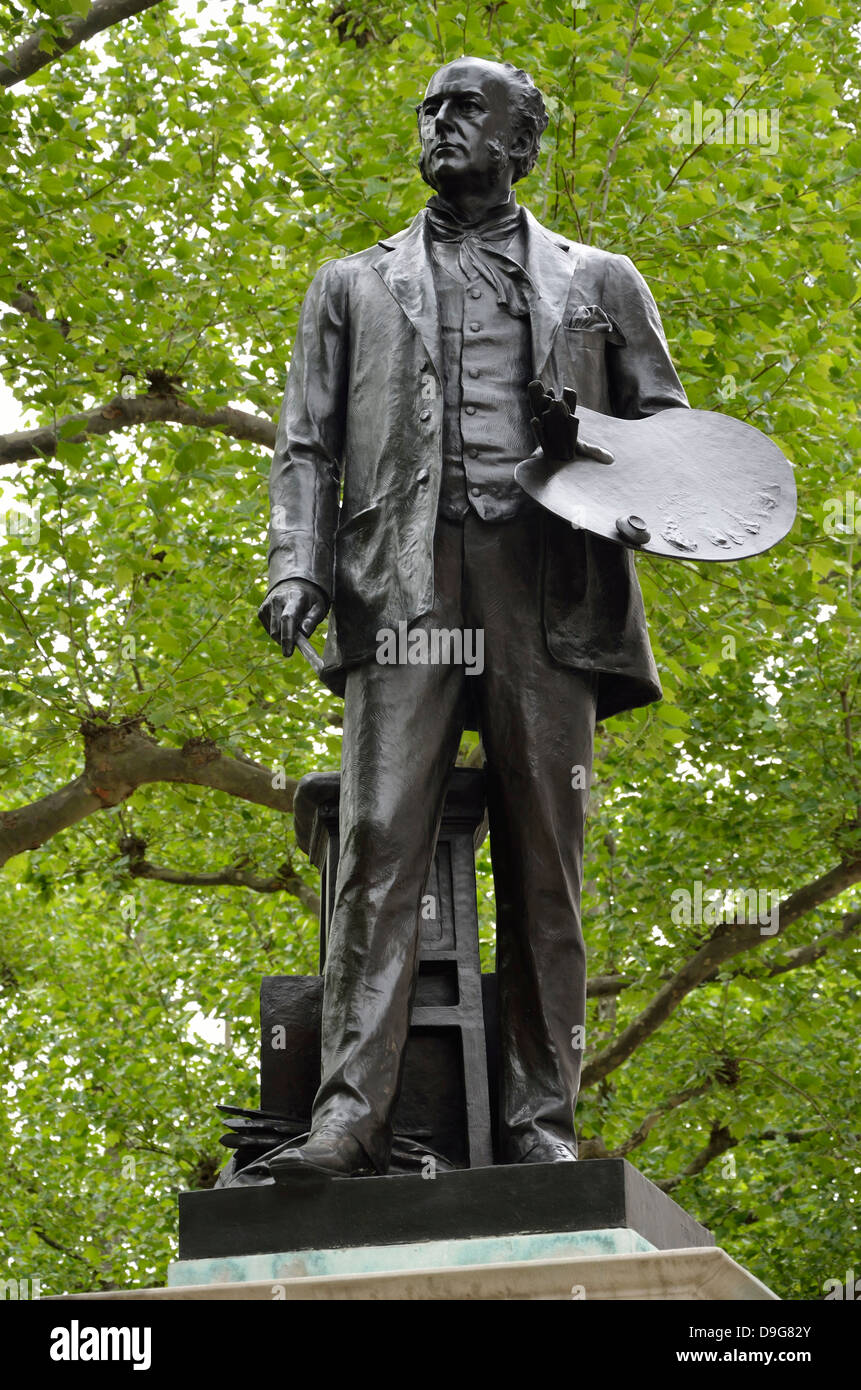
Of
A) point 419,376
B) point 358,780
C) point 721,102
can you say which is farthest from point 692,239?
point 358,780

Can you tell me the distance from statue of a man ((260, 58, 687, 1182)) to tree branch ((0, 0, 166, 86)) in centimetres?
482

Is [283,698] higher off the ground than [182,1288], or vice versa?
[283,698]

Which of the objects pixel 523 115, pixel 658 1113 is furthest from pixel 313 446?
pixel 658 1113

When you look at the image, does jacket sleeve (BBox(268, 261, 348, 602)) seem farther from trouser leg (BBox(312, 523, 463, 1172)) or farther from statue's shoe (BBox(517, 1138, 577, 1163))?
statue's shoe (BBox(517, 1138, 577, 1163))

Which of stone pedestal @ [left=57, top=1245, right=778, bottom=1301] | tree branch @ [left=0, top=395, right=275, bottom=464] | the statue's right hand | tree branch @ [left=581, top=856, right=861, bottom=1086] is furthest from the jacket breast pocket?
tree branch @ [left=581, top=856, right=861, bottom=1086]

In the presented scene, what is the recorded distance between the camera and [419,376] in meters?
4.18

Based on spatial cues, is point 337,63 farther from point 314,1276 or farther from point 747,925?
point 314,1276

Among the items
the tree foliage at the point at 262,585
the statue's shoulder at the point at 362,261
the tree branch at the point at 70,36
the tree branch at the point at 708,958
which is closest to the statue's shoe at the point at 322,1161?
the statue's shoulder at the point at 362,261

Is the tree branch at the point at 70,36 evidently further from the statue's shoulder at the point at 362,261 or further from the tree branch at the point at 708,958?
the tree branch at the point at 708,958

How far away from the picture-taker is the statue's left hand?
380 centimetres

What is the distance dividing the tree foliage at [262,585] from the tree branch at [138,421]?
3cm

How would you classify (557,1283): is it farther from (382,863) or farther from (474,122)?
(474,122)
